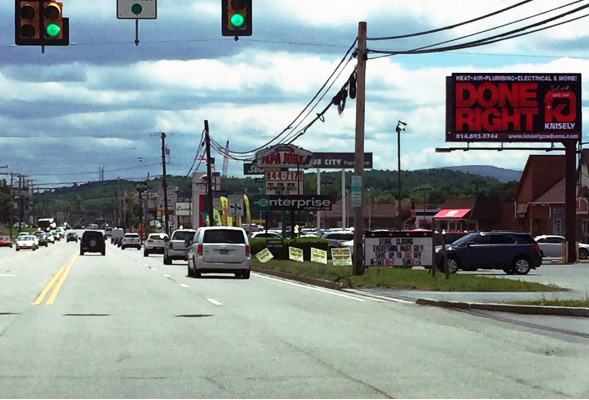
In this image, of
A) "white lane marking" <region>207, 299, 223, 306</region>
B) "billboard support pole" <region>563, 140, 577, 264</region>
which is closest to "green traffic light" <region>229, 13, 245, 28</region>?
"white lane marking" <region>207, 299, 223, 306</region>

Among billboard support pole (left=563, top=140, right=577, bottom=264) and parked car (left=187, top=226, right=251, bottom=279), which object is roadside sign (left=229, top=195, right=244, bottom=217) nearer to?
billboard support pole (left=563, top=140, right=577, bottom=264)

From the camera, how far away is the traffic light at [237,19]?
1981 centimetres

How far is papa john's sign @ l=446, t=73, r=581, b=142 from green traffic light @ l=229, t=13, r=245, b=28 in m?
40.9

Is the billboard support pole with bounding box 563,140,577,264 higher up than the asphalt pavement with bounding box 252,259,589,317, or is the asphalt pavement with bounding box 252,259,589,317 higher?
the billboard support pole with bounding box 563,140,577,264

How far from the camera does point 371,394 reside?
10266mm

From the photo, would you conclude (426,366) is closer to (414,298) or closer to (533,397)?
(533,397)

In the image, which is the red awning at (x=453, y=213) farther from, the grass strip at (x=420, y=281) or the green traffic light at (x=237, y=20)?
the green traffic light at (x=237, y=20)

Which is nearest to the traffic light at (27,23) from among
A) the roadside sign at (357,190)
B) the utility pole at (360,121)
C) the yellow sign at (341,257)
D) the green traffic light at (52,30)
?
the green traffic light at (52,30)

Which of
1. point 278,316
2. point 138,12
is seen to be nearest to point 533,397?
point 278,316

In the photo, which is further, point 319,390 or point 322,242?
point 322,242

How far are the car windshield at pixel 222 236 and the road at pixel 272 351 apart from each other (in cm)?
1186

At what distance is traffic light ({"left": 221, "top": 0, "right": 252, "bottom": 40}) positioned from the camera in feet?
65.0

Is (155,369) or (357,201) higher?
(357,201)

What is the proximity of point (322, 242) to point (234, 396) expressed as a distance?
4038 centimetres
